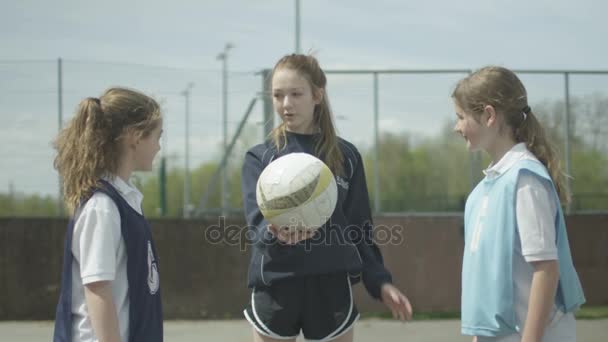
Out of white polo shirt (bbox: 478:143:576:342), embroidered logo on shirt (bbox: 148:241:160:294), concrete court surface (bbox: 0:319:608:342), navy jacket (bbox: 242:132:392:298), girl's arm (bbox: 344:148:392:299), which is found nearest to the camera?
white polo shirt (bbox: 478:143:576:342)

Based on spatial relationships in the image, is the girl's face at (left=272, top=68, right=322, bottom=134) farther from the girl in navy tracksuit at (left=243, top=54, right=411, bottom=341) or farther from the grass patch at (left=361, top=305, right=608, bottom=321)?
the grass patch at (left=361, top=305, right=608, bottom=321)

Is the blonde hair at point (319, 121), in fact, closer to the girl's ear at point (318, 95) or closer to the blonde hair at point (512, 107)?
the girl's ear at point (318, 95)

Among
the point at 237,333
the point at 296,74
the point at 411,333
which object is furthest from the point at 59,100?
the point at 296,74

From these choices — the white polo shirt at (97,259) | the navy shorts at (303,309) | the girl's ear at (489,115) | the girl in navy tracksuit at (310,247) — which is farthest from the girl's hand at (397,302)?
the white polo shirt at (97,259)

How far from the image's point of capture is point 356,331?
7.71 m

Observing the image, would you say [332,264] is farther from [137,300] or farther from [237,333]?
[237,333]

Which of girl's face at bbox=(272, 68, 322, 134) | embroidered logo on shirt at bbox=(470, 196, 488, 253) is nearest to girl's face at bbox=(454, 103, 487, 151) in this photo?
embroidered logo on shirt at bbox=(470, 196, 488, 253)

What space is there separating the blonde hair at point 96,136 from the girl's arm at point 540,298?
1.55 m

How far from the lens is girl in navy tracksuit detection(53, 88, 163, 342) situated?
251cm

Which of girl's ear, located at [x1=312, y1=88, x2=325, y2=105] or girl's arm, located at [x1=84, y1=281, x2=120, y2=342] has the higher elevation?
girl's ear, located at [x1=312, y1=88, x2=325, y2=105]

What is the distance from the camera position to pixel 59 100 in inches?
339

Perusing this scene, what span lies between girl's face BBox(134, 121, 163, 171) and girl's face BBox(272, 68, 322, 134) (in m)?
0.57

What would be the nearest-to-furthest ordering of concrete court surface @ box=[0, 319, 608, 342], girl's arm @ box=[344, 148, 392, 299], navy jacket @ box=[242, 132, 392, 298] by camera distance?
navy jacket @ box=[242, 132, 392, 298]
girl's arm @ box=[344, 148, 392, 299]
concrete court surface @ box=[0, 319, 608, 342]

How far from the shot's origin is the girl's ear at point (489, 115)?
9.32ft
